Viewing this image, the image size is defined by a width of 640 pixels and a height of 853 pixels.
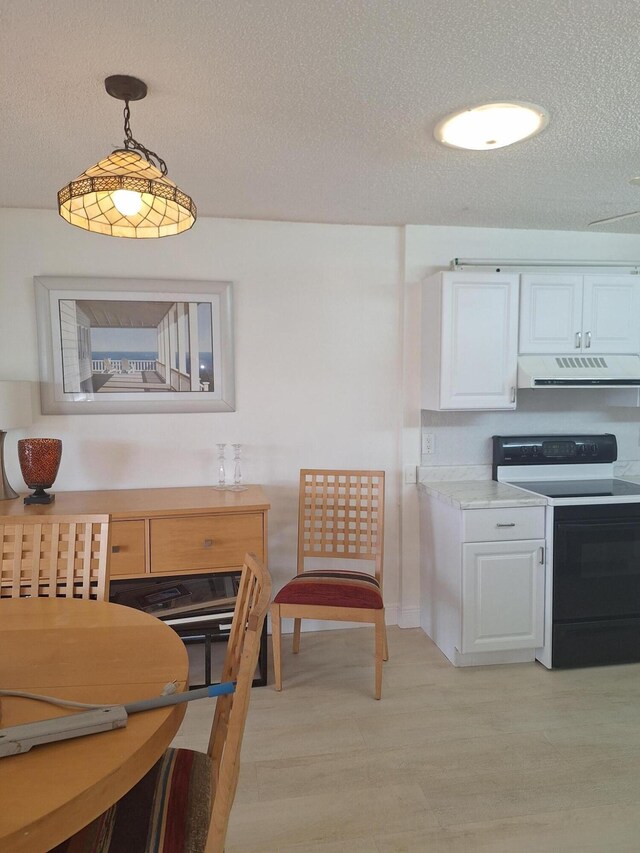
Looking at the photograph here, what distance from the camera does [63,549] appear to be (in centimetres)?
192

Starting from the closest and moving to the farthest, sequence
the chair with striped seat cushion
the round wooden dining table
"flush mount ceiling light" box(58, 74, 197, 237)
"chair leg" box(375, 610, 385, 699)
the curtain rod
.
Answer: the round wooden dining table, the chair with striped seat cushion, "flush mount ceiling light" box(58, 74, 197, 237), "chair leg" box(375, 610, 385, 699), the curtain rod

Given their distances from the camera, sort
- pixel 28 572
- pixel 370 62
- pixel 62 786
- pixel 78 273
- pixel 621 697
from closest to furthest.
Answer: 1. pixel 62 786
2. pixel 370 62
3. pixel 28 572
4. pixel 621 697
5. pixel 78 273

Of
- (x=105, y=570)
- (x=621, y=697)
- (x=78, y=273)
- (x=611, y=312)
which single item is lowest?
(x=621, y=697)

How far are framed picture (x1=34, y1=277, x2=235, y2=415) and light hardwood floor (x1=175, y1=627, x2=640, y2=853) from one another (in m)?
1.61

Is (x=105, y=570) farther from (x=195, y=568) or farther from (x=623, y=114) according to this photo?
(x=623, y=114)

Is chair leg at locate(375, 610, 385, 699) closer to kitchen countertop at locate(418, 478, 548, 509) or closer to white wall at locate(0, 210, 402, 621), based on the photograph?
kitchen countertop at locate(418, 478, 548, 509)

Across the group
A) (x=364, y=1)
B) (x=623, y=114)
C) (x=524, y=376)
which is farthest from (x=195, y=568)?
(x=623, y=114)

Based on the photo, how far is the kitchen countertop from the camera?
2703 millimetres

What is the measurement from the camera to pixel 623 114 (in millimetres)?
1847

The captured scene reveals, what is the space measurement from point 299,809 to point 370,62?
2.40 meters

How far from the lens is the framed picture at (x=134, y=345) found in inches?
113

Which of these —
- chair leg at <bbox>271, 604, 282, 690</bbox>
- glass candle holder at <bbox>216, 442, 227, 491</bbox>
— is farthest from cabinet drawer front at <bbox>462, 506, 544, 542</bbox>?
glass candle holder at <bbox>216, 442, 227, 491</bbox>

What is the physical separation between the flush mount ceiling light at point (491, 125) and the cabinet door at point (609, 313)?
132cm

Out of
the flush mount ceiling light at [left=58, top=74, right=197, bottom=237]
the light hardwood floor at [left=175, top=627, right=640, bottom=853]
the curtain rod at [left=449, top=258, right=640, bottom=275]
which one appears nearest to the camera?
the flush mount ceiling light at [left=58, top=74, right=197, bottom=237]
